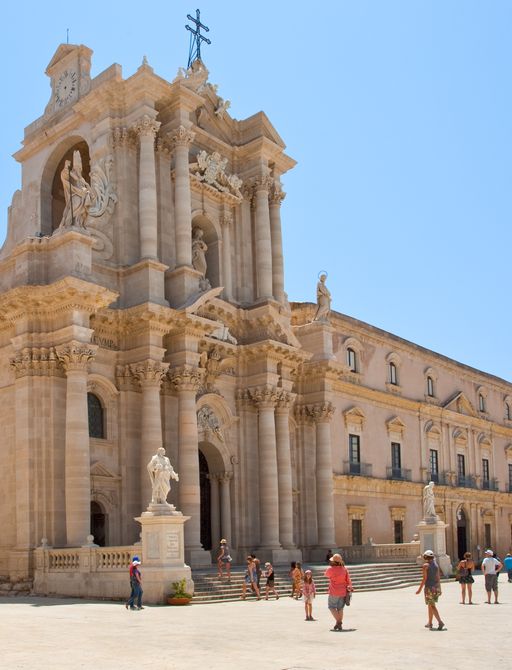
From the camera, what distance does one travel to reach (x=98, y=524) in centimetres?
2869

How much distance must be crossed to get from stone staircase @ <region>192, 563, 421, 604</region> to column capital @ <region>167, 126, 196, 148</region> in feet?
47.2

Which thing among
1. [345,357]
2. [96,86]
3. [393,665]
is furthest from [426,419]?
[393,665]

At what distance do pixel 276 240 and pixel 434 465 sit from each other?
750 inches

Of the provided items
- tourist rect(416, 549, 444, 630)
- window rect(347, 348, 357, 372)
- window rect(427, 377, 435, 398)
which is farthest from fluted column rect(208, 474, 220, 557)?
window rect(427, 377, 435, 398)

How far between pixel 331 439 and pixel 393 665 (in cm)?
2845

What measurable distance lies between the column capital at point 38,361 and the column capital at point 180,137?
9.30 m

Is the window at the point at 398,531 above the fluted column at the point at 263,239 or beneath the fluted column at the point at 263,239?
beneath

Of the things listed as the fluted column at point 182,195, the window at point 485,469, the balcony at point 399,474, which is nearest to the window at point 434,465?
the balcony at point 399,474

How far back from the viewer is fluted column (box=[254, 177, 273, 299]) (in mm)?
34938

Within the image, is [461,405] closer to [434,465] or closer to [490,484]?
[434,465]

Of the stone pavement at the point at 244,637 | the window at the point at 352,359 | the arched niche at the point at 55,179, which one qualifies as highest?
the arched niche at the point at 55,179

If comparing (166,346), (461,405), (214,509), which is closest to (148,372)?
(166,346)

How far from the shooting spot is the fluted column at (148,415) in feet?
92.5

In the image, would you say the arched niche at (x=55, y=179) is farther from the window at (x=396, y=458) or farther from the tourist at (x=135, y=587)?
the window at (x=396, y=458)
